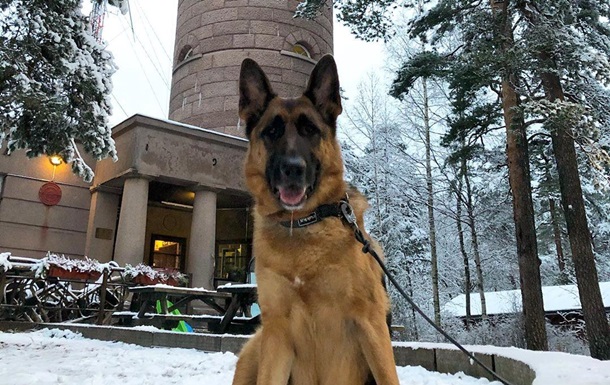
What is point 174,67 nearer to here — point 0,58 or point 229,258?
point 229,258

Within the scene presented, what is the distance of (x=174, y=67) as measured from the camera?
2414 centimetres

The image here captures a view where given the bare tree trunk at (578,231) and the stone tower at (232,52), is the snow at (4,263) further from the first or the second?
the stone tower at (232,52)

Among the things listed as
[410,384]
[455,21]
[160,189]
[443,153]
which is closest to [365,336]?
[410,384]

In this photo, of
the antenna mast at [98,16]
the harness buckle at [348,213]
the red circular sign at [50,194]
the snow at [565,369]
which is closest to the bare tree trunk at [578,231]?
the snow at [565,369]

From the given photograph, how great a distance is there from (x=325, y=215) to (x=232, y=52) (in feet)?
66.5

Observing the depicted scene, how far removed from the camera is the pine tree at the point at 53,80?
21.6 ft

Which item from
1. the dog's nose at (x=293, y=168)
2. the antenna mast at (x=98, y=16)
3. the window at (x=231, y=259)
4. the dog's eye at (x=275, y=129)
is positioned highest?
the antenna mast at (x=98, y=16)

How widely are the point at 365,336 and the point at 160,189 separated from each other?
16355 mm

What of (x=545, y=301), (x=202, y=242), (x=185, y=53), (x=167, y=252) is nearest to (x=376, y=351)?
(x=202, y=242)

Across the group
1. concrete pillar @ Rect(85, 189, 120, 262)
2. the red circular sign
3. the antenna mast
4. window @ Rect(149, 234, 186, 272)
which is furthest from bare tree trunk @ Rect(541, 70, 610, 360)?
the red circular sign

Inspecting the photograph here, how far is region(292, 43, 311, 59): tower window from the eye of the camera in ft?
74.3

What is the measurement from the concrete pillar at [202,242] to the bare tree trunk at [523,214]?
364 inches

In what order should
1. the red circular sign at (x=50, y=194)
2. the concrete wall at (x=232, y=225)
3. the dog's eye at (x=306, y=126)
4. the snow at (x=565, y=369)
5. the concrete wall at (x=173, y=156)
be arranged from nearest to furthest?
the snow at (x=565, y=369) < the dog's eye at (x=306, y=126) < the concrete wall at (x=173, y=156) < the red circular sign at (x=50, y=194) < the concrete wall at (x=232, y=225)

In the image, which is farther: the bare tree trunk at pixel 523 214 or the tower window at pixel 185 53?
the tower window at pixel 185 53
